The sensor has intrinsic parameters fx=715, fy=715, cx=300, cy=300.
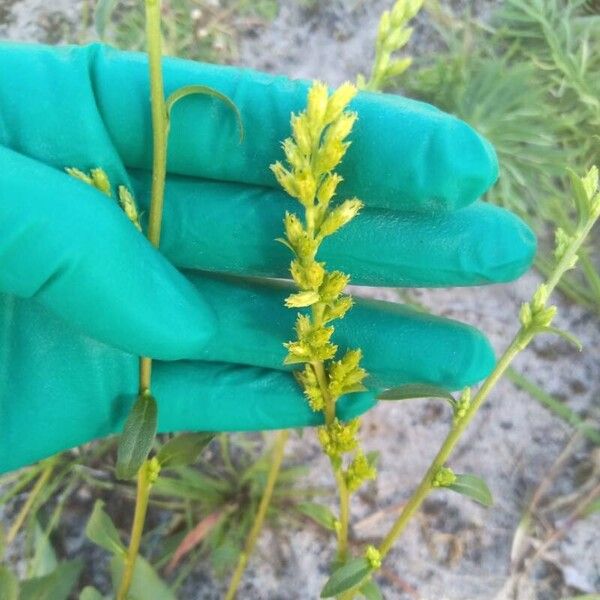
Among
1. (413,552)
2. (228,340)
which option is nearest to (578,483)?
(413,552)

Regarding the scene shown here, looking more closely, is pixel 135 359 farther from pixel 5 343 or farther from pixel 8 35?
pixel 8 35

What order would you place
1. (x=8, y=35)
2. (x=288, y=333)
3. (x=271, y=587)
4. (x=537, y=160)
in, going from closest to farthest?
(x=288, y=333), (x=271, y=587), (x=537, y=160), (x=8, y=35)

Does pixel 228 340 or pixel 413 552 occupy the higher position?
pixel 228 340

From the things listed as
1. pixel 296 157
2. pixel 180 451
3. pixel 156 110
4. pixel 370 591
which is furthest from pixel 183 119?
pixel 370 591

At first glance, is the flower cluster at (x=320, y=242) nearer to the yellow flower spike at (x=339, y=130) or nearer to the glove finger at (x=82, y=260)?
the yellow flower spike at (x=339, y=130)

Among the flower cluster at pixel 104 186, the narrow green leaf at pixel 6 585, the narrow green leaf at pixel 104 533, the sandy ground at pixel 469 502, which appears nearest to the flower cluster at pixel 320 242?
the flower cluster at pixel 104 186

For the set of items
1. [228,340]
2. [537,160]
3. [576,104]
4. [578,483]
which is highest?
[576,104]

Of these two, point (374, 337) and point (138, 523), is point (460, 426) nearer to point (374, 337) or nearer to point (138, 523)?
point (374, 337)

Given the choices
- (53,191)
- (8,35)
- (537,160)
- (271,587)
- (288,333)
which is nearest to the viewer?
(53,191)
